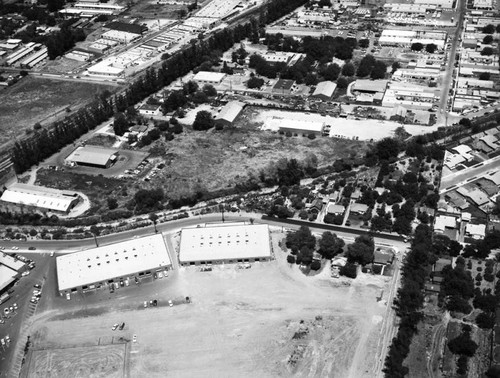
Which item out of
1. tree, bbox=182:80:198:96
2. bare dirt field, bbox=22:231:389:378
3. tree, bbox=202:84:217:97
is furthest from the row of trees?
tree, bbox=182:80:198:96

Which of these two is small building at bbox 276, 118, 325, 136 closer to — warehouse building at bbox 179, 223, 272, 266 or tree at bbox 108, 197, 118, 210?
warehouse building at bbox 179, 223, 272, 266

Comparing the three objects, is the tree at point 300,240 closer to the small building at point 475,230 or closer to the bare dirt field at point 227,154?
the bare dirt field at point 227,154

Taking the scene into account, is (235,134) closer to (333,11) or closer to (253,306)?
(253,306)

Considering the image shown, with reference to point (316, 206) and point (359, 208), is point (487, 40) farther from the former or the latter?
point (316, 206)

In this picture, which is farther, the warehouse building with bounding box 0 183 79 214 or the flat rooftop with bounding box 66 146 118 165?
the flat rooftop with bounding box 66 146 118 165

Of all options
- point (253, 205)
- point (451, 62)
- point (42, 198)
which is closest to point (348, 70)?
point (451, 62)

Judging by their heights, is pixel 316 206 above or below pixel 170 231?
above

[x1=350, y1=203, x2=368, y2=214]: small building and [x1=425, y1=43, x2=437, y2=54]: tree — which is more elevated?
[x1=425, y1=43, x2=437, y2=54]: tree
